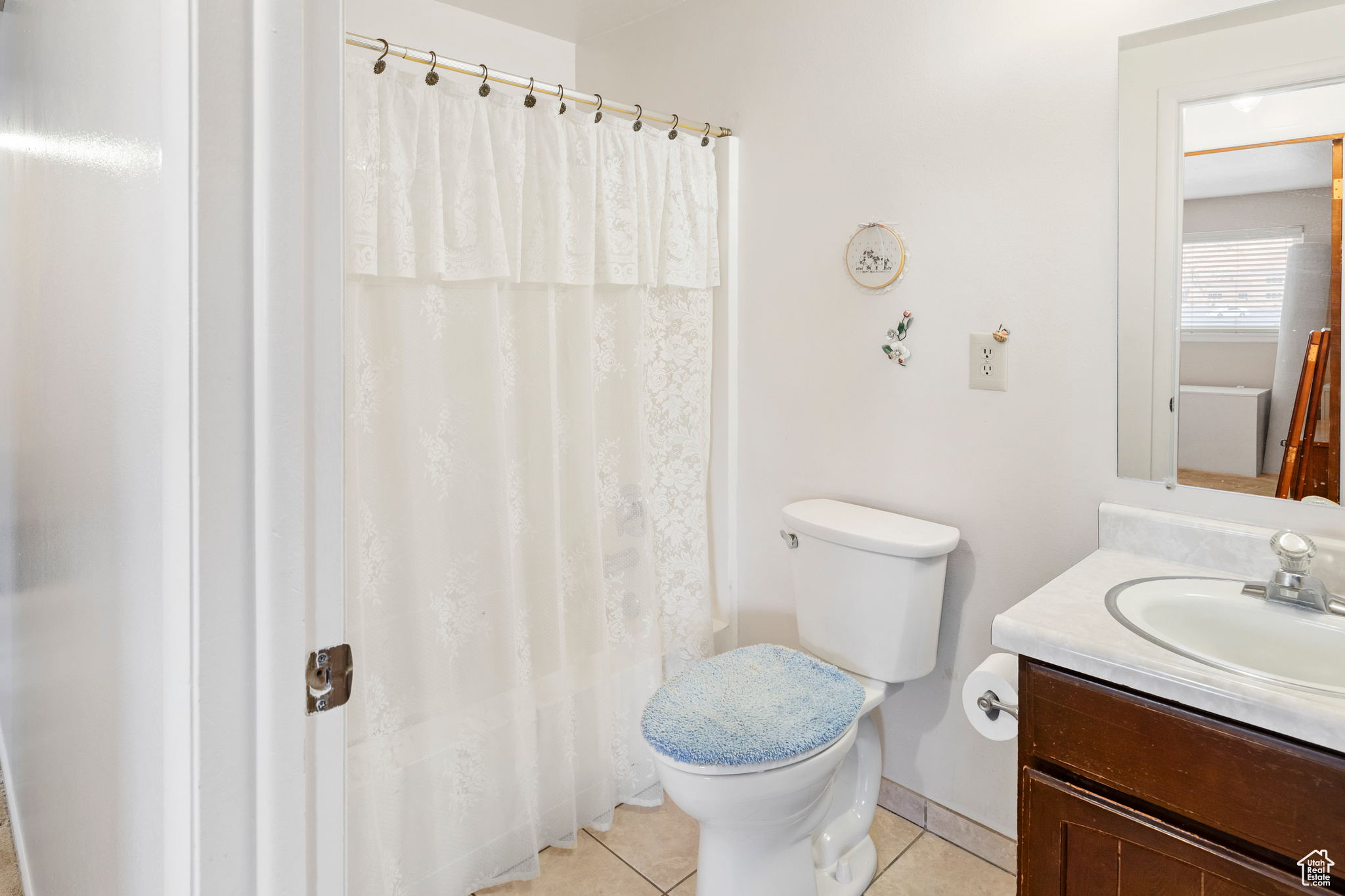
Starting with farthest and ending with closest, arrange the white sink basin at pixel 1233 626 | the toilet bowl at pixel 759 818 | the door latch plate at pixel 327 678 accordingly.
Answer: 1. the toilet bowl at pixel 759 818
2. the white sink basin at pixel 1233 626
3. the door latch plate at pixel 327 678

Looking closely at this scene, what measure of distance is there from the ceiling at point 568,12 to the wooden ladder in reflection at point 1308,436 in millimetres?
1843

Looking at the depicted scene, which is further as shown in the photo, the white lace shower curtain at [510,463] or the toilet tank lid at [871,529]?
the toilet tank lid at [871,529]

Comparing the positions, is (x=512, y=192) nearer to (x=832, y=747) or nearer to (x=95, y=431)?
(x=95, y=431)

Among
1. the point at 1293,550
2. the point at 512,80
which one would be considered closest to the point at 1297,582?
the point at 1293,550

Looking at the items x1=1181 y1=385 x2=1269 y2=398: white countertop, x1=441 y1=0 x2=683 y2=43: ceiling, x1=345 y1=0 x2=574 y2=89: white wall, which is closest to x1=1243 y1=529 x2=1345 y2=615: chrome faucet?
x1=1181 y1=385 x2=1269 y2=398: white countertop

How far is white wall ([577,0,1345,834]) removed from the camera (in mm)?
1572

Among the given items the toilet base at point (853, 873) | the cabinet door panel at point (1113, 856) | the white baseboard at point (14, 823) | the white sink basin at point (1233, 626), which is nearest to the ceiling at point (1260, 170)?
the white sink basin at point (1233, 626)

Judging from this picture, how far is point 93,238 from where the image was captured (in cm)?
88

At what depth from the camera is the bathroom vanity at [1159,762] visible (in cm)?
93

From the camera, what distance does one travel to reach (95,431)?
0.90 metres

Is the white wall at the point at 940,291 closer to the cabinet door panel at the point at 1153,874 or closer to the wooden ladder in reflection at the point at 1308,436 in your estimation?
the wooden ladder in reflection at the point at 1308,436

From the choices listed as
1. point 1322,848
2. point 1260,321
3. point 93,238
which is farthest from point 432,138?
point 1322,848

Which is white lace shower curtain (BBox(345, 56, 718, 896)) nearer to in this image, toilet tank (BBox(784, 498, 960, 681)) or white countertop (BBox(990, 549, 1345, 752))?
toilet tank (BBox(784, 498, 960, 681))

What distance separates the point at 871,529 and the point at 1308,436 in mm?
809
